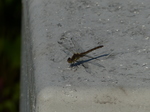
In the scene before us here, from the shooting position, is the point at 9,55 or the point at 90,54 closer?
the point at 90,54

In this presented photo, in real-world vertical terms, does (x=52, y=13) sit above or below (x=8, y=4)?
above

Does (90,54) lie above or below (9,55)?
above

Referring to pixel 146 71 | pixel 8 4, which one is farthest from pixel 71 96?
pixel 8 4

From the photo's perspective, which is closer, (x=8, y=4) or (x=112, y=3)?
(x=112, y=3)

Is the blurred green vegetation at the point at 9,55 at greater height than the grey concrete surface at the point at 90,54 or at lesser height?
lesser

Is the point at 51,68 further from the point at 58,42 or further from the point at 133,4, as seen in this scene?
the point at 133,4
